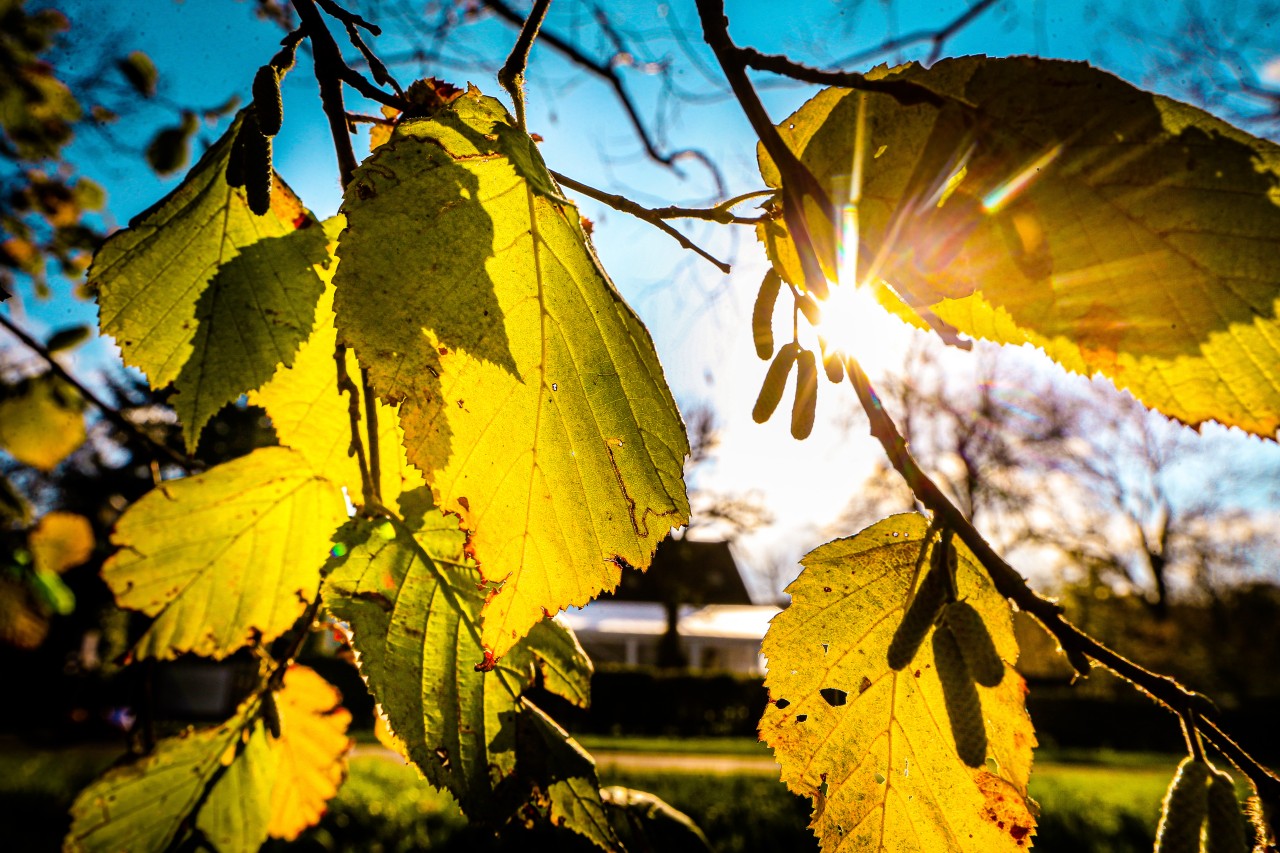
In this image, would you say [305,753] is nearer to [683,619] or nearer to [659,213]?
[659,213]

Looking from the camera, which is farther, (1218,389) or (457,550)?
(457,550)

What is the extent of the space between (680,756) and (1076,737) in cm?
1258

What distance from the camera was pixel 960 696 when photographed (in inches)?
21.9

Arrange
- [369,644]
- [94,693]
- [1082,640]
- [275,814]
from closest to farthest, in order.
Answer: [1082,640] → [369,644] → [275,814] → [94,693]

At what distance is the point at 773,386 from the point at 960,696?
0.28 metres

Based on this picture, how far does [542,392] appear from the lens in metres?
0.53

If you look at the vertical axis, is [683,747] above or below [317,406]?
below

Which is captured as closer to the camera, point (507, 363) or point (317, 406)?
point (507, 363)

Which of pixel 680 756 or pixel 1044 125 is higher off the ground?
pixel 1044 125

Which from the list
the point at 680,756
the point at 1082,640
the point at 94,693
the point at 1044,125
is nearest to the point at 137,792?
the point at 1082,640

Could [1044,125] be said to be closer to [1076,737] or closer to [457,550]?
[457,550]

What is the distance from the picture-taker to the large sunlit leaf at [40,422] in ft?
8.08

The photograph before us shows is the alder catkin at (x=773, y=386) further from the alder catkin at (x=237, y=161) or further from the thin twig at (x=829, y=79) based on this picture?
the alder catkin at (x=237, y=161)

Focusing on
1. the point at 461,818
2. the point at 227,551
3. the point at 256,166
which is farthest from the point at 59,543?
the point at 461,818
